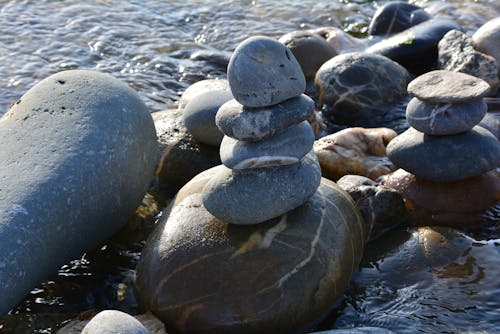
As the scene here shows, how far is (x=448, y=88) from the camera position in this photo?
5.15 m

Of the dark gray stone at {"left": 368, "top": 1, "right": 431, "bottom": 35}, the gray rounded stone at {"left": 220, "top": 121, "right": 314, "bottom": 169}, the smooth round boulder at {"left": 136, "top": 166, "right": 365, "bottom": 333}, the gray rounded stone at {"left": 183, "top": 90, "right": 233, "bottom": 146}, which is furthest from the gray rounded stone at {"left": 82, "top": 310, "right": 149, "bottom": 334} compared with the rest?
the dark gray stone at {"left": 368, "top": 1, "right": 431, "bottom": 35}

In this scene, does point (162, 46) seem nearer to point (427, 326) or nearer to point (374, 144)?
point (374, 144)

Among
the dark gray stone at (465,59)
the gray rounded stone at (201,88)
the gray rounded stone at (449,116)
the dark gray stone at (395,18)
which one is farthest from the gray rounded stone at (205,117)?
the dark gray stone at (395,18)

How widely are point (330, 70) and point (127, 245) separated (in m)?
2.94

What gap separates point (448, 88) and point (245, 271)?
7.13 feet

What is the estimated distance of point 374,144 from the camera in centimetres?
585

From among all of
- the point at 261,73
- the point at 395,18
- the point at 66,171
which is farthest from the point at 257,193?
the point at 395,18

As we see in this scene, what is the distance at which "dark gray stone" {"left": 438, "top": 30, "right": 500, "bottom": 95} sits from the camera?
274 inches

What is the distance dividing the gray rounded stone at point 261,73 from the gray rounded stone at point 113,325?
1365 mm

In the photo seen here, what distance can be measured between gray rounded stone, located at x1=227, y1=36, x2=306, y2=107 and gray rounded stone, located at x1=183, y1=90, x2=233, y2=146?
1.57 m

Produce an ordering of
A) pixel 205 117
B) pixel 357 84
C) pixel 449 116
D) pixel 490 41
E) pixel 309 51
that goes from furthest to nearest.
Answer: pixel 309 51
pixel 490 41
pixel 357 84
pixel 205 117
pixel 449 116

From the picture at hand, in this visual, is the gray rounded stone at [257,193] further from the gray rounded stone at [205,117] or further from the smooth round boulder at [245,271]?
the gray rounded stone at [205,117]

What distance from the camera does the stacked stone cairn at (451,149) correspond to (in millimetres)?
5094

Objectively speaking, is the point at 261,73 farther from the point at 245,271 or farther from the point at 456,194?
the point at 456,194
